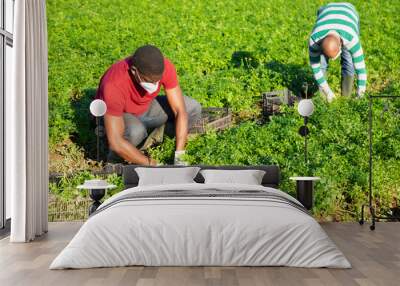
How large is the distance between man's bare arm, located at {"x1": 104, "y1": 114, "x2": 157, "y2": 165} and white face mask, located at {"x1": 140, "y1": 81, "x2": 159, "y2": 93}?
436mm

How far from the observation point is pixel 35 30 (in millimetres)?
6113

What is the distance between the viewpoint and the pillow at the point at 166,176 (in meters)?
6.49

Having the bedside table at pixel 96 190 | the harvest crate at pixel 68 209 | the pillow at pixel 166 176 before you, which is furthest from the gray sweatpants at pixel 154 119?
the harvest crate at pixel 68 209

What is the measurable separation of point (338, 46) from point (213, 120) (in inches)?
67.8

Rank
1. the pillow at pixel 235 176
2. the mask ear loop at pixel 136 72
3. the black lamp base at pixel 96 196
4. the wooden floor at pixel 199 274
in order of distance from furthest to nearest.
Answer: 1. the mask ear loop at pixel 136 72
2. the black lamp base at pixel 96 196
3. the pillow at pixel 235 176
4. the wooden floor at pixel 199 274

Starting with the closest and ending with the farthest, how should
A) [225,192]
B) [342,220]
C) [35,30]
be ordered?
[225,192] < [35,30] < [342,220]

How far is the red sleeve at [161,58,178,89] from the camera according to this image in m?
7.13

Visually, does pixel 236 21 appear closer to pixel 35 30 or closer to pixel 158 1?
pixel 158 1

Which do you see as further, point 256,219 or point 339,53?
point 339,53

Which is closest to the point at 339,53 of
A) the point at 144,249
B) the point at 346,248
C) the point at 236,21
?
the point at 236,21

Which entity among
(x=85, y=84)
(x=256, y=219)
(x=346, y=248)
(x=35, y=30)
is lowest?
(x=346, y=248)

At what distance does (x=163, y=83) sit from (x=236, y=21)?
1.19m

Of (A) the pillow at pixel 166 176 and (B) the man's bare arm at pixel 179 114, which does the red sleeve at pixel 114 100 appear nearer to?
(B) the man's bare arm at pixel 179 114

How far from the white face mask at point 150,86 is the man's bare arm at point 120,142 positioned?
17.1 inches
